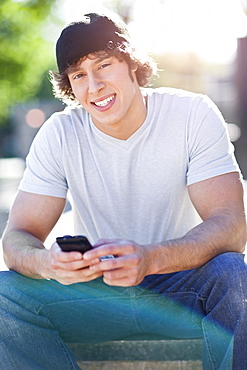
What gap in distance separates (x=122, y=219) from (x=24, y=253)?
61 cm

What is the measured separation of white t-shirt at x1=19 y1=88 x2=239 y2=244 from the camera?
3.01m

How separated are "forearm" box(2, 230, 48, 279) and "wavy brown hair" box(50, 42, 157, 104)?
3.02 ft

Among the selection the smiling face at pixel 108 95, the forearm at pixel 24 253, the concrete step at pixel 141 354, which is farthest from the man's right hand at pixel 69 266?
the smiling face at pixel 108 95

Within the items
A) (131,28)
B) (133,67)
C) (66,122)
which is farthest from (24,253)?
(131,28)

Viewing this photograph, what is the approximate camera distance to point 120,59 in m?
3.20

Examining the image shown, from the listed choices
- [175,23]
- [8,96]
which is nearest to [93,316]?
[175,23]

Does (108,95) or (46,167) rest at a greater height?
(108,95)

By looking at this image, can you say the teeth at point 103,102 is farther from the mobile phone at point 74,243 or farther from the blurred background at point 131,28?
the blurred background at point 131,28

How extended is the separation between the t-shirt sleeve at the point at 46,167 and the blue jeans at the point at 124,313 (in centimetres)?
53

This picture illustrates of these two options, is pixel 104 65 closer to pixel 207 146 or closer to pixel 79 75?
pixel 79 75

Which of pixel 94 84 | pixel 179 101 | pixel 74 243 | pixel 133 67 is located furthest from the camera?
pixel 133 67

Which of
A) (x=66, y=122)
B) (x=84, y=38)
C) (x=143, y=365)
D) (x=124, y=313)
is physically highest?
(x=84, y=38)

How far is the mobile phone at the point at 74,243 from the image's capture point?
2.23 meters

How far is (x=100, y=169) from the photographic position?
3127 mm
